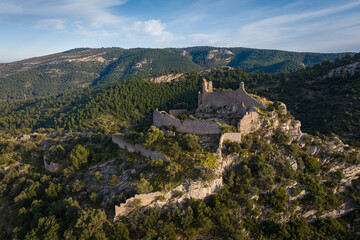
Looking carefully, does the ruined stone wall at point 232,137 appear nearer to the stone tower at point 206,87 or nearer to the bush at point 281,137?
the bush at point 281,137

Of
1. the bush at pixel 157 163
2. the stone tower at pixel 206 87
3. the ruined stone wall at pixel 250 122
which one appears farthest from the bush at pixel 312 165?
the bush at pixel 157 163

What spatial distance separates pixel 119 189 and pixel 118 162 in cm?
694

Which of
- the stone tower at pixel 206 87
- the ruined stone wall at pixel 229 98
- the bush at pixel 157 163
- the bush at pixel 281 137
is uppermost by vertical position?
the stone tower at pixel 206 87

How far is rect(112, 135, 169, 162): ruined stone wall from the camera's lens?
3284 cm

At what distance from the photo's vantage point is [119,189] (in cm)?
3112

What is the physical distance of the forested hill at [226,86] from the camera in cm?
6619

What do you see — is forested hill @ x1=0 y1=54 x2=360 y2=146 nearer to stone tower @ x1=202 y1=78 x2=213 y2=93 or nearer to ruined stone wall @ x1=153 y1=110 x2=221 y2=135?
stone tower @ x1=202 y1=78 x2=213 y2=93

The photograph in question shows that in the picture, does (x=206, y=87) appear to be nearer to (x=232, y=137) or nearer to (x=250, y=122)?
(x=250, y=122)

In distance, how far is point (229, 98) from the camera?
1690 inches

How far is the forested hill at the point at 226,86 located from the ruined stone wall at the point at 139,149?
5278cm

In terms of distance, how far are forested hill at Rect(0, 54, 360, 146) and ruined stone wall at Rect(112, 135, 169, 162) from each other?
173 feet

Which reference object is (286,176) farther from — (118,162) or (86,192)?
(86,192)

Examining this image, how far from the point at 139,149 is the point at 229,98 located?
848 inches

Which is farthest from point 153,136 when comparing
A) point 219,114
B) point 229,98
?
point 229,98
